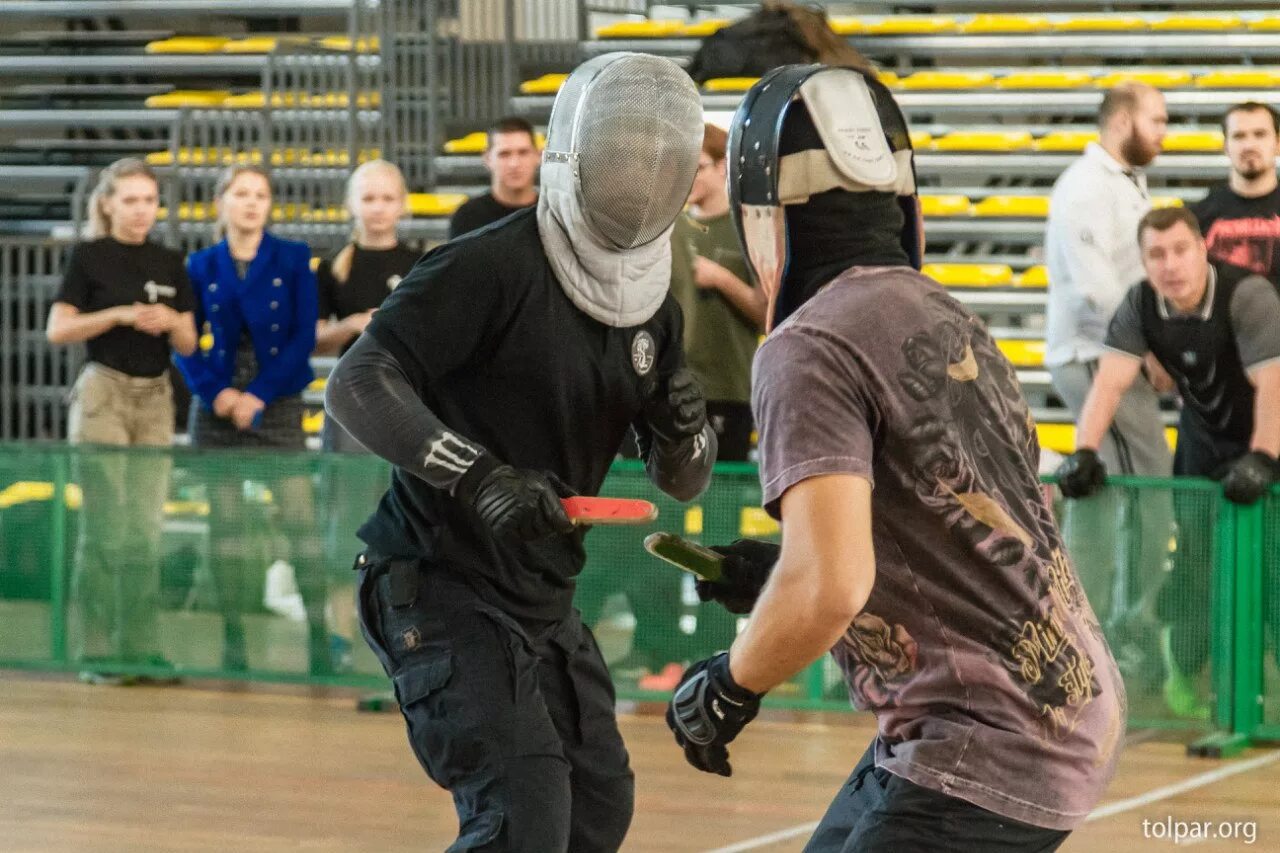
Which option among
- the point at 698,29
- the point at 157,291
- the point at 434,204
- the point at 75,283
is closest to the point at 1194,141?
the point at 698,29

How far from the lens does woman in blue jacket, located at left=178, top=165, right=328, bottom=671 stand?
23.4 ft

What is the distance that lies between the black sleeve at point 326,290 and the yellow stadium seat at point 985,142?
4889 mm

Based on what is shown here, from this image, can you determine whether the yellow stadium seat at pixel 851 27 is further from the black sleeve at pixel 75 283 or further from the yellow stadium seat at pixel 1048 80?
the black sleeve at pixel 75 283

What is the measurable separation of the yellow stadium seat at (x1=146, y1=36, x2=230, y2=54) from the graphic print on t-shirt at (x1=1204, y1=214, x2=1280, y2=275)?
8.57 m

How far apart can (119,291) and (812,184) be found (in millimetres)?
5468

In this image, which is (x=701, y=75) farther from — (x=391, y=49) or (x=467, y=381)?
(x=467, y=381)

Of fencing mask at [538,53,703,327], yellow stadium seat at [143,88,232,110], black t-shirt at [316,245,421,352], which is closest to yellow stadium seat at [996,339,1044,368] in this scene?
black t-shirt at [316,245,421,352]

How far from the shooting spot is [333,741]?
6.41 m

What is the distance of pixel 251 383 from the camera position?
7309 mm

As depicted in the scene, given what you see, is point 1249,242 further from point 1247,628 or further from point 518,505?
point 518,505

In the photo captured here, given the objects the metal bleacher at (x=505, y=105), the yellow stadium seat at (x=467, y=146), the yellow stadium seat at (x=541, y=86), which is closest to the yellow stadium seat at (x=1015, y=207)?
the metal bleacher at (x=505, y=105)

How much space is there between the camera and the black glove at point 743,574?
2547 mm

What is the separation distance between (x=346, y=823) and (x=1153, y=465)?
125 inches

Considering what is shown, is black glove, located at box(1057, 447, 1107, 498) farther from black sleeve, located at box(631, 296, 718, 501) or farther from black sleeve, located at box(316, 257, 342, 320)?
black sleeve, located at box(631, 296, 718, 501)
